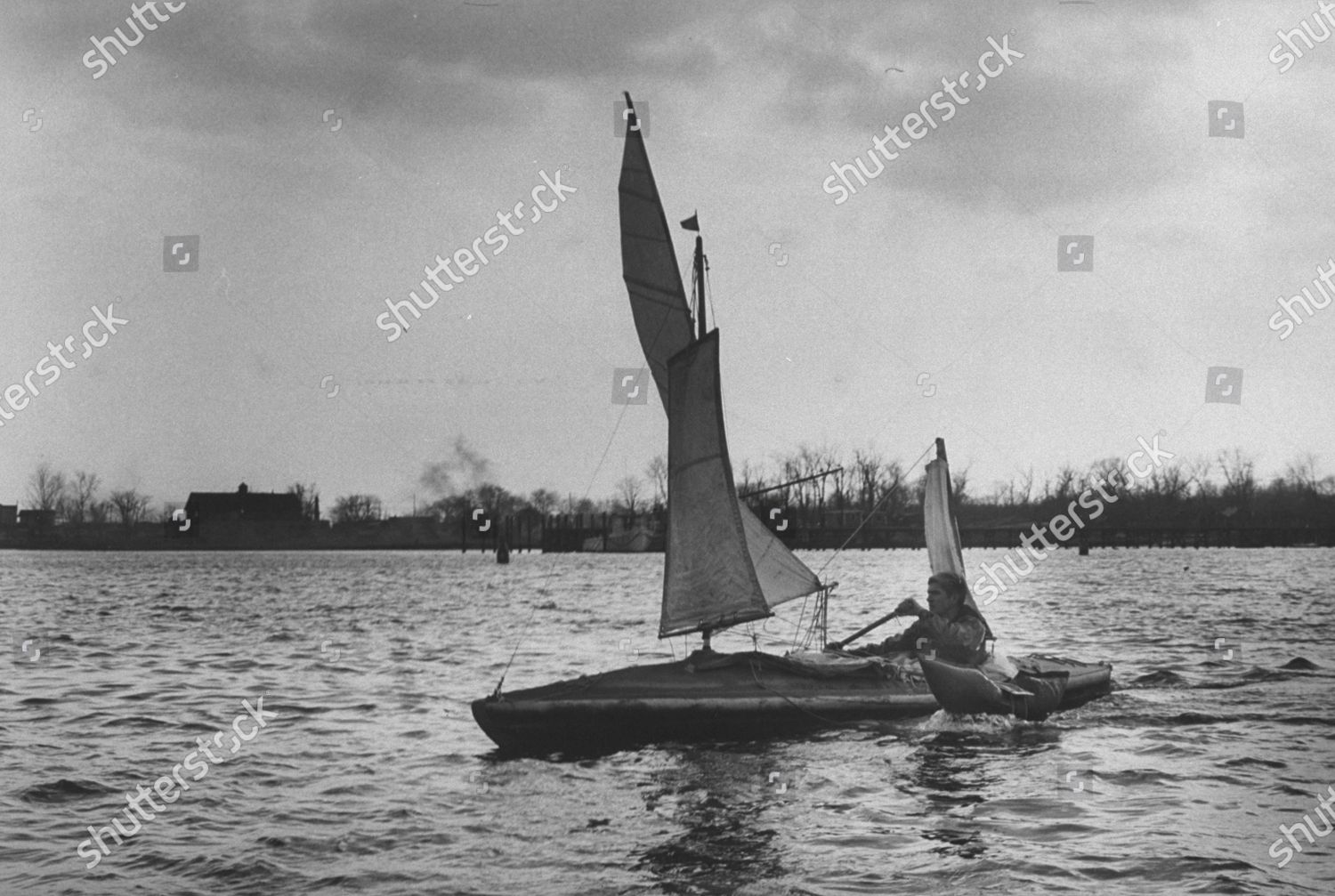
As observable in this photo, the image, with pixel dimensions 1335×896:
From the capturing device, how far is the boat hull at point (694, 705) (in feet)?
63.2

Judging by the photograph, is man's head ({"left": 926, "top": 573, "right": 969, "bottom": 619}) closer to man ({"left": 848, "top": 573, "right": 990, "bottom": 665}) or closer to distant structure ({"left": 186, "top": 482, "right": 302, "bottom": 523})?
man ({"left": 848, "top": 573, "right": 990, "bottom": 665})

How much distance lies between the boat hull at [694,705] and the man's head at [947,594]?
4.26ft

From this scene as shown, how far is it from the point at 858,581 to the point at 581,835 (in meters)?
79.7

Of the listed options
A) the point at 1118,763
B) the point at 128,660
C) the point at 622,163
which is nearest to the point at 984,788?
the point at 1118,763

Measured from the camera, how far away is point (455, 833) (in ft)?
51.1

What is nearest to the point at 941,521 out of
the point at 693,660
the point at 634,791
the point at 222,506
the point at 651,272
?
the point at 693,660

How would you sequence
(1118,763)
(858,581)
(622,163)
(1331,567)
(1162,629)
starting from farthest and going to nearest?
(1331,567), (858,581), (1162,629), (622,163), (1118,763)

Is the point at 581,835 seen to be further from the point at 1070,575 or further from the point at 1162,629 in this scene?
the point at 1070,575

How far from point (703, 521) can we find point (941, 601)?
408 centimetres

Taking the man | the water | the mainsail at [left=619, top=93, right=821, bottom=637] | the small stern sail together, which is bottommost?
the water

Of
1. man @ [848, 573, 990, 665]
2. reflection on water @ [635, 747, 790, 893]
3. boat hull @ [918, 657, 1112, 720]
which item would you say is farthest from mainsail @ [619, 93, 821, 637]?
boat hull @ [918, 657, 1112, 720]

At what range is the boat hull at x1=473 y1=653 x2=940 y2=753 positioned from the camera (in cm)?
1925

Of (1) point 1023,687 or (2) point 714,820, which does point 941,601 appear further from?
(2) point 714,820

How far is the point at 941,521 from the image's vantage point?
78.8ft
